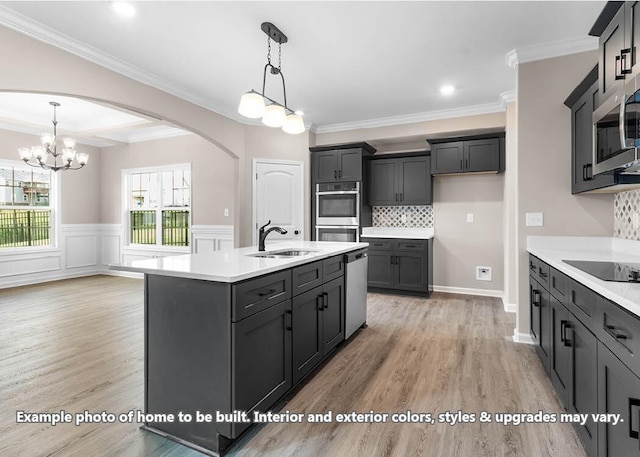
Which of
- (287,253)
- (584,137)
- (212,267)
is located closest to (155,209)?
(287,253)

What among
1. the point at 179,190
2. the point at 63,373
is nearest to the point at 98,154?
the point at 179,190

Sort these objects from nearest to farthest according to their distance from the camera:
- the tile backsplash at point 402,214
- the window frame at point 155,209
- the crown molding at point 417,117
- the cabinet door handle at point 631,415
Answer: the cabinet door handle at point 631,415 < the crown molding at point 417,117 < the tile backsplash at point 402,214 < the window frame at point 155,209

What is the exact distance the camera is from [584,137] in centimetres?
257

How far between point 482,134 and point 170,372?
15.4 ft

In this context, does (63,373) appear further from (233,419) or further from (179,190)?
(179,190)

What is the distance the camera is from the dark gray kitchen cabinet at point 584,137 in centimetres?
230

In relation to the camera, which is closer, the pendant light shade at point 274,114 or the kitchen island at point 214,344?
the kitchen island at point 214,344

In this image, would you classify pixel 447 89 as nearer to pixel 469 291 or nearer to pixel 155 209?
pixel 469 291

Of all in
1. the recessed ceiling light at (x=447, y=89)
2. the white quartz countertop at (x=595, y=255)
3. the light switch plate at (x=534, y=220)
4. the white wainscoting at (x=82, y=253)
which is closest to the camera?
the white quartz countertop at (x=595, y=255)

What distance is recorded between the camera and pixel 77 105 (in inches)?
191

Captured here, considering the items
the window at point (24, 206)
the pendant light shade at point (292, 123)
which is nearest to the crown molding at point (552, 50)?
the pendant light shade at point (292, 123)

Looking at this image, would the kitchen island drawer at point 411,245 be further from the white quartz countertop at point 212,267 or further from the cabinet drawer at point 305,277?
the white quartz countertop at point 212,267

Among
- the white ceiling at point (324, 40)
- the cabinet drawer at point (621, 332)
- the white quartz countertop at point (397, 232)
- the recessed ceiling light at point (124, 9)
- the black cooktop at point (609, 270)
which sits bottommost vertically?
the cabinet drawer at point (621, 332)

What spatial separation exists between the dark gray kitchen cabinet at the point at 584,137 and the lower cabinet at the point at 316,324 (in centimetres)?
200
